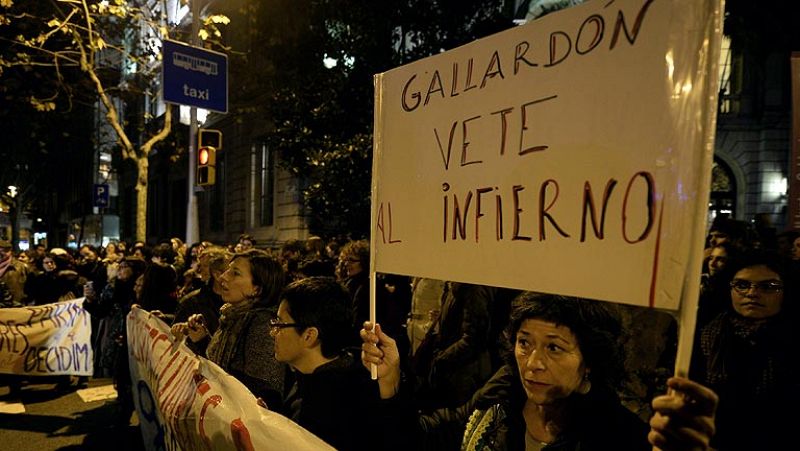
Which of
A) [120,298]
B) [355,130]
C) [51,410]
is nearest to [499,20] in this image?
[355,130]

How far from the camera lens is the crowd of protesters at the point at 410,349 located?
172 cm

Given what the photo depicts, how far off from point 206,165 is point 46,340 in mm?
3444

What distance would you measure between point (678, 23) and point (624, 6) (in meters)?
0.16

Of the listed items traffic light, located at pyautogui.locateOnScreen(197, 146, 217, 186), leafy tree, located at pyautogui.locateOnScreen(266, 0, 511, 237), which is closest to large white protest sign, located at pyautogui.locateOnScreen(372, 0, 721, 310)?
traffic light, located at pyautogui.locateOnScreen(197, 146, 217, 186)

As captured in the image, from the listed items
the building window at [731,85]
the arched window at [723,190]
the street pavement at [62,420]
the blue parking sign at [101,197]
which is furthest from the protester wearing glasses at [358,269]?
the blue parking sign at [101,197]

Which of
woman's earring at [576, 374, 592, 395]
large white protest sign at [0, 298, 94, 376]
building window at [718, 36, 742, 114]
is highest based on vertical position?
building window at [718, 36, 742, 114]

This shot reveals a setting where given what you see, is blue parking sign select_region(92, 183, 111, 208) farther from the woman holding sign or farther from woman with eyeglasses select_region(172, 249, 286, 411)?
the woman holding sign

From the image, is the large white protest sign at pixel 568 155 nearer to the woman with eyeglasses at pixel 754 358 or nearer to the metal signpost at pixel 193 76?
the woman with eyeglasses at pixel 754 358

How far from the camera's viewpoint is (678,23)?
1276mm

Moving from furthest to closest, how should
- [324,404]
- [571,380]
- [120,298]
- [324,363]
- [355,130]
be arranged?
[355,130] < [120,298] < [324,363] < [324,404] < [571,380]

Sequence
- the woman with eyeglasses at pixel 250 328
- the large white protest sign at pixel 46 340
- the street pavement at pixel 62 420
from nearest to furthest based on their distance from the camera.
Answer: the woman with eyeglasses at pixel 250 328 → the street pavement at pixel 62 420 → the large white protest sign at pixel 46 340

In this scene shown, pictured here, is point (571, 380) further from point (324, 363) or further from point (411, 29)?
point (411, 29)

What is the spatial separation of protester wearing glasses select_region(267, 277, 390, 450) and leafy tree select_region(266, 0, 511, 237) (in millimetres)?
8358

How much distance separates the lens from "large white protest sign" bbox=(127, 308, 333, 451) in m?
1.94
